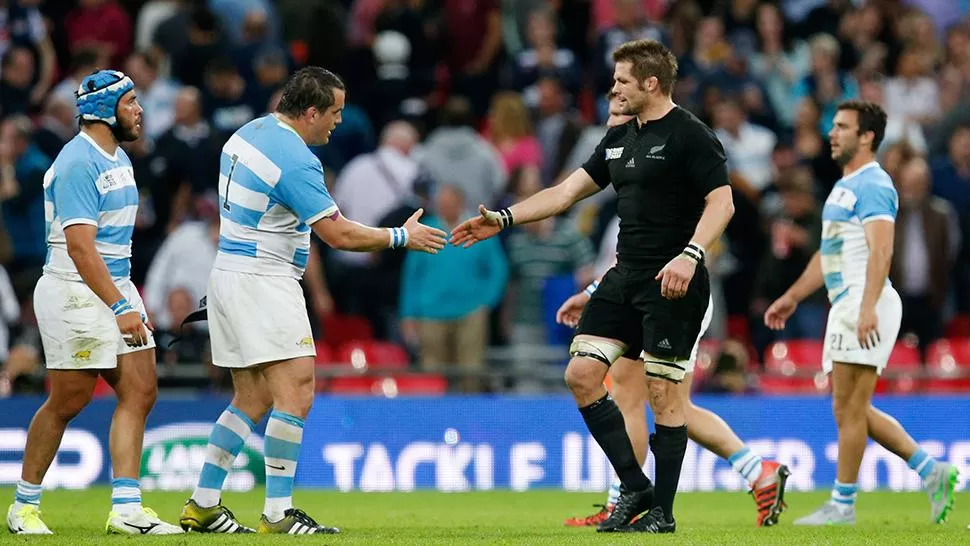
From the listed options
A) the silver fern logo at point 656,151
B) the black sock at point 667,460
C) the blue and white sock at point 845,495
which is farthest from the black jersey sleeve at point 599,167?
the blue and white sock at point 845,495

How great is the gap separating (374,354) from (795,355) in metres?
4.24

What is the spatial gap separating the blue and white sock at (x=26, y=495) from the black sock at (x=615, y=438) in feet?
10.6

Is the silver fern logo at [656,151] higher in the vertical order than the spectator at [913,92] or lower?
lower

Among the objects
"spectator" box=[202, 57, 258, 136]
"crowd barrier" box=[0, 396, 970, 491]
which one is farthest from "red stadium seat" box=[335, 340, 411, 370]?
"spectator" box=[202, 57, 258, 136]

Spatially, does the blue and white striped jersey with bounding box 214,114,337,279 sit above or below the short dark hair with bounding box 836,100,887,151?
below

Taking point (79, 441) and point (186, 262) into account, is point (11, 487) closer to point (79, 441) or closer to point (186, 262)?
point (79, 441)

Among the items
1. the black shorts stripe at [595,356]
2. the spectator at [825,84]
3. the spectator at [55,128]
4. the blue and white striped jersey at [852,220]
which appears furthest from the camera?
the spectator at [825,84]

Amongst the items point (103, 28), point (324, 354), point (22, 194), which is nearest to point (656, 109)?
point (324, 354)

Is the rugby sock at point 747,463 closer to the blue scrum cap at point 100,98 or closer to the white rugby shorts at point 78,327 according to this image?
the white rugby shorts at point 78,327

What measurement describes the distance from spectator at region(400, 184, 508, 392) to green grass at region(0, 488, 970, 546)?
2915 millimetres

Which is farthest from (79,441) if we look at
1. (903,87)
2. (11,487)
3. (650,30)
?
(903,87)

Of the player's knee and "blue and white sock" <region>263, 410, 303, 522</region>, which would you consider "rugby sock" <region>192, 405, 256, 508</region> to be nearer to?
"blue and white sock" <region>263, 410, 303, 522</region>

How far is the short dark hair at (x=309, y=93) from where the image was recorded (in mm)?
9430

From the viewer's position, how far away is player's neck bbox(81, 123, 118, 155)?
31.4 feet
